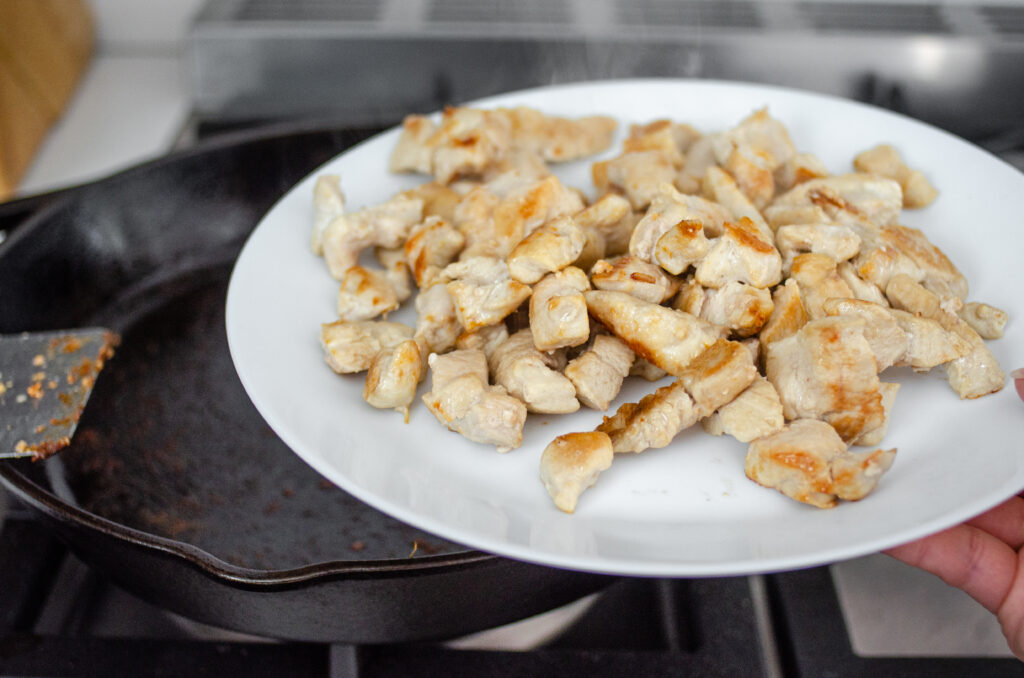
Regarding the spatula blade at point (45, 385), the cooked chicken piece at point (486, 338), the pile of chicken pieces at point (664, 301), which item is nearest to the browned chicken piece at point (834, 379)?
Result: the pile of chicken pieces at point (664, 301)

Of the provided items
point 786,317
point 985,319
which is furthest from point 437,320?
point 985,319

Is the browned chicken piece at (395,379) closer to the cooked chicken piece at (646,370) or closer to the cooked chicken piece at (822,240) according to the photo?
the cooked chicken piece at (646,370)

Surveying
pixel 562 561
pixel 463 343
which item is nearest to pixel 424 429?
pixel 463 343

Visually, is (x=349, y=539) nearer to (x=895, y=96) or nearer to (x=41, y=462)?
(x=41, y=462)

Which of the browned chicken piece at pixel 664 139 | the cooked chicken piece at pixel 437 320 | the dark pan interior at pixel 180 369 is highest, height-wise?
the browned chicken piece at pixel 664 139

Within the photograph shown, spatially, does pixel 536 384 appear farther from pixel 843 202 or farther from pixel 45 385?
pixel 45 385
